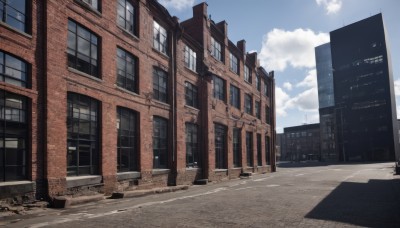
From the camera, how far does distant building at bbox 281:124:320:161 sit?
109 metres

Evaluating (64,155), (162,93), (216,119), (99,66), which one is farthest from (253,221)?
(216,119)

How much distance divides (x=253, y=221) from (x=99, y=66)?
1041cm

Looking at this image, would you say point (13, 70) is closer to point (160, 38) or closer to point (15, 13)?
point (15, 13)

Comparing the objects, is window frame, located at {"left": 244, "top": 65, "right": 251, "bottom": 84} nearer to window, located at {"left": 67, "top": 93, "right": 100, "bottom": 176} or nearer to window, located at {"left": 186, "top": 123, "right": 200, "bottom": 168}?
window, located at {"left": 186, "top": 123, "right": 200, "bottom": 168}

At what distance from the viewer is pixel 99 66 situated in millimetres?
15594

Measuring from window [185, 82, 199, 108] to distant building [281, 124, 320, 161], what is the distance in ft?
296

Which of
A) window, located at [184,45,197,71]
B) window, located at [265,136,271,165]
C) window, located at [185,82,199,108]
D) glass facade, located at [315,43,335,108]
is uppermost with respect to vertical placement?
glass facade, located at [315,43,335,108]

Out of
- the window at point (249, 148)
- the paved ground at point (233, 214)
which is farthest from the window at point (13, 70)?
the window at point (249, 148)

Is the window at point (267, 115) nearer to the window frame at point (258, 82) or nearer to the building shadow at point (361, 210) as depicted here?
the window frame at point (258, 82)

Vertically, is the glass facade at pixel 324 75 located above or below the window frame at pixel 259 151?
above

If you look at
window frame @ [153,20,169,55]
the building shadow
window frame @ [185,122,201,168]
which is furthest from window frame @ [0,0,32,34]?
window frame @ [185,122,201,168]

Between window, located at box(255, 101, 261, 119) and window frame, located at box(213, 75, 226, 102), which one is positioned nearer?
window frame, located at box(213, 75, 226, 102)

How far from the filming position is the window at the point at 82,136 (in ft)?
45.2

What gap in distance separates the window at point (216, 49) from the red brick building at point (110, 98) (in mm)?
87
